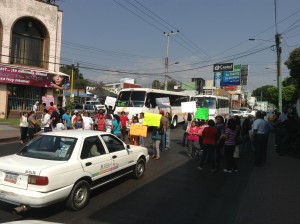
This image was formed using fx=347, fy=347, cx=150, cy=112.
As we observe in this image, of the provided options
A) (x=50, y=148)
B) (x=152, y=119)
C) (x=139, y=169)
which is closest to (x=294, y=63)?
(x=152, y=119)

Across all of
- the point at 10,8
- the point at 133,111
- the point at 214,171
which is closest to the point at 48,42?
the point at 10,8

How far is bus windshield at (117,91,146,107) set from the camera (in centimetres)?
2238

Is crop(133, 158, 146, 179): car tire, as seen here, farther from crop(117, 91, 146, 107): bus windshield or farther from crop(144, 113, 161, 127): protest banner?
crop(117, 91, 146, 107): bus windshield

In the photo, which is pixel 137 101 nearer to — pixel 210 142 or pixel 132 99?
pixel 132 99

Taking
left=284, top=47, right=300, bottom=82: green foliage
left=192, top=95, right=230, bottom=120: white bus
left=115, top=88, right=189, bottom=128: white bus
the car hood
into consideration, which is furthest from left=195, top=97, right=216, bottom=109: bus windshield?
the car hood

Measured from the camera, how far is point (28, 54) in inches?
1126

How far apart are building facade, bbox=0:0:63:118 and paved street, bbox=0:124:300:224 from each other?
18.8 metres

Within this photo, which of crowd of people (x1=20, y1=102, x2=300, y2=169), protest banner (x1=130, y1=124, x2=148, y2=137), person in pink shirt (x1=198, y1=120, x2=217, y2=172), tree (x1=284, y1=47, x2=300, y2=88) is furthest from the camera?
tree (x1=284, y1=47, x2=300, y2=88)

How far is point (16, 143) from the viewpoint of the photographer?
16.1m

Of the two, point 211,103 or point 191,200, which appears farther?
point 211,103

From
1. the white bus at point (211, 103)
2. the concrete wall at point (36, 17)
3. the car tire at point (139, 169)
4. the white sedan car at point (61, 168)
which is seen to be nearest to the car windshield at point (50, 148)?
the white sedan car at point (61, 168)

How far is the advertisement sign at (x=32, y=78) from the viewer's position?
85.9ft

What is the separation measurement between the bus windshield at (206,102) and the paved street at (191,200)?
19.5 m

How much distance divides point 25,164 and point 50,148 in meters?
0.81
